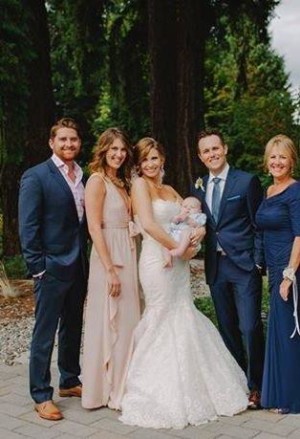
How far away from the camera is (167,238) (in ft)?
14.4

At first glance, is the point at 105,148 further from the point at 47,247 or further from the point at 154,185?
the point at 47,247

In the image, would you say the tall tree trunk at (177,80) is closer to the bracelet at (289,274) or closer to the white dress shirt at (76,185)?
the white dress shirt at (76,185)

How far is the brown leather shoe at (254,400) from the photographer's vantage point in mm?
4391

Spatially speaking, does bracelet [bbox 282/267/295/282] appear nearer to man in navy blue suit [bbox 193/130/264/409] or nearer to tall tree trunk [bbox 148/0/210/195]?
man in navy blue suit [bbox 193/130/264/409]

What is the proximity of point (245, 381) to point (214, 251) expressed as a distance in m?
0.95

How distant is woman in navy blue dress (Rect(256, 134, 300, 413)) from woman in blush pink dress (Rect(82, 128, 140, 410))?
3.13ft

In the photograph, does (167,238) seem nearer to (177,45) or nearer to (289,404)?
(289,404)

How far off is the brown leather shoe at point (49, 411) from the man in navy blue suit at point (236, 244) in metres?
1.31

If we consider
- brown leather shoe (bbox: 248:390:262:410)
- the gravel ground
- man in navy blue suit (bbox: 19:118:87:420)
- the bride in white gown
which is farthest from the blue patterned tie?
the gravel ground

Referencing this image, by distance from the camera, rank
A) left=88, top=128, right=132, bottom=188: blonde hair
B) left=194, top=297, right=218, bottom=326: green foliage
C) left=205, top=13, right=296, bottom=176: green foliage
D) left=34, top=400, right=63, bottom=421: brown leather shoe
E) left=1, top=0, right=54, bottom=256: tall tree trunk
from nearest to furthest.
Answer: left=34, top=400, right=63, bottom=421: brown leather shoe
left=88, top=128, right=132, bottom=188: blonde hair
left=194, top=297, right=218, bottom=326: green foliage
left=1, top=0, right=54, bottom=256: tall tree trunk
left=205, top=13, right=296, bottom=176: green foliage

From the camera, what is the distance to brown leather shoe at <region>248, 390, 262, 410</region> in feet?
14.4

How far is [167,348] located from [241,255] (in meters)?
0.81

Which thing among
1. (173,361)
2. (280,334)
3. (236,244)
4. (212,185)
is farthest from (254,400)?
(212,185)

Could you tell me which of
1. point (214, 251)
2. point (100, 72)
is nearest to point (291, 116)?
point (100, 72)
